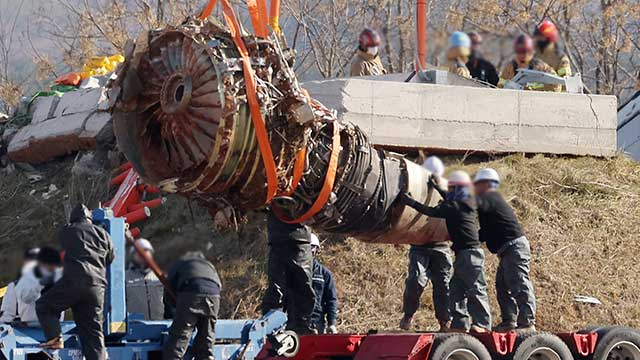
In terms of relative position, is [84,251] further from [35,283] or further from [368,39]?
[368,39]

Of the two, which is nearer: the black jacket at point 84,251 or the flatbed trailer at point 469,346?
the black jacket at point 84,251

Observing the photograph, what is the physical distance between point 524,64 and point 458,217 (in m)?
4.50

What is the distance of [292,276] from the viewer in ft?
43.3

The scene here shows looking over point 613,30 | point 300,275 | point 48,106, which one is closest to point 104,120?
point 48,106

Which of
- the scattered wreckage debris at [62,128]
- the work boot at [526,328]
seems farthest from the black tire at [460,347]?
the scattered wreckage debris at [62,128]

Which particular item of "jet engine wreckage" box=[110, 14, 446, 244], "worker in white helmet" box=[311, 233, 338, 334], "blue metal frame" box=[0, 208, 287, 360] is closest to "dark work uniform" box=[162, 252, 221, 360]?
"blue metal frame" box=[0, 208, 287, 360]

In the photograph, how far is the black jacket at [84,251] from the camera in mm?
10953

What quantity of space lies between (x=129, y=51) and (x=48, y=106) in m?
9.83

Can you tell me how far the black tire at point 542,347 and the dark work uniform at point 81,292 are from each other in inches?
165

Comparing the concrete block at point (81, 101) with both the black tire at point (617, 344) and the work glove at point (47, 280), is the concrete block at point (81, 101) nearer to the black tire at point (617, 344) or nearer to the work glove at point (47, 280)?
the work glove at point (47, 280)

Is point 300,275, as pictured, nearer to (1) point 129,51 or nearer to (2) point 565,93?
(1) point 129,51

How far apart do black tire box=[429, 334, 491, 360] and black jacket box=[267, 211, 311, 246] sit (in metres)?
2.18

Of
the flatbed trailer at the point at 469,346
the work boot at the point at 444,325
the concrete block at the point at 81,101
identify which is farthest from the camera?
the concrete block at the point at 81,101

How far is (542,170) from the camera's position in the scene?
17.5 meters
